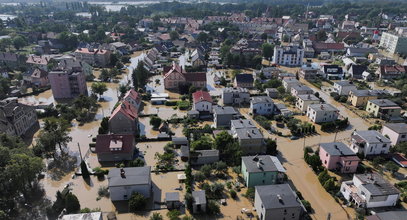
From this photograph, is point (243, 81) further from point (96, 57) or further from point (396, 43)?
point (396, 43)

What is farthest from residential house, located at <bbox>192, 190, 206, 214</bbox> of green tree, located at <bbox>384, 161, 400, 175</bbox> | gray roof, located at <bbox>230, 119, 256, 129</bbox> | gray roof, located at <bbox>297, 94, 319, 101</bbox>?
gray roof, located at <bbox>297, 94, 319, 101</bbox>

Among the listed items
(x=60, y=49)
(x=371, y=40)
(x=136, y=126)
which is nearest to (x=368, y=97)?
(x=136, y=126)

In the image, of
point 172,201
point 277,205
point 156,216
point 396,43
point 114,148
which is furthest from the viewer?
point 396,43

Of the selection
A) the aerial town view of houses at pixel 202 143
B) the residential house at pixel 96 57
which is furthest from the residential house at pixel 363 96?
the residential house at pixel 96 57

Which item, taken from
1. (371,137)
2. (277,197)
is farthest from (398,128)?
(277,197)

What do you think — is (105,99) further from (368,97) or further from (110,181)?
(368,97)

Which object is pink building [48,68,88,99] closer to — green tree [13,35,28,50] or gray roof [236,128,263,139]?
gray roof [236,128,263,139]

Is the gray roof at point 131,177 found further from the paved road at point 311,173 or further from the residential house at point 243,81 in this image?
the residential house at point 243,81
